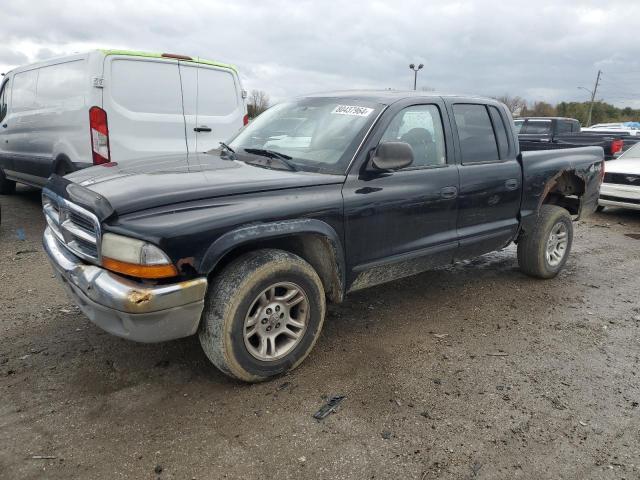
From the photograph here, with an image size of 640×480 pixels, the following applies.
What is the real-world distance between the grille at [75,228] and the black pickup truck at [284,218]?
0.04 ft

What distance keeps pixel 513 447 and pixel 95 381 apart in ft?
7.88

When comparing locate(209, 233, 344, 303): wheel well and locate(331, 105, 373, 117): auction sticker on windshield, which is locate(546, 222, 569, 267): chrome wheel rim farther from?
locate(209, 233, 344, 303): wheel well

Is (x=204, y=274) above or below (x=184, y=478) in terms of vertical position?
above

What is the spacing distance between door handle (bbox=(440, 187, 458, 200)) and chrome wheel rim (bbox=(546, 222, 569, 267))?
1717 millimetres

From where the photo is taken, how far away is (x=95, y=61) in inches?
217

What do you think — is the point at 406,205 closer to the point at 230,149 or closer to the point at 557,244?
the point at 230,149

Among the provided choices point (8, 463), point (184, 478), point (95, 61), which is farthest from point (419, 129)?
point (95, 61)

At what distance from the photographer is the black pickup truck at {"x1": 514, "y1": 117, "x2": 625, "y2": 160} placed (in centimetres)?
1140

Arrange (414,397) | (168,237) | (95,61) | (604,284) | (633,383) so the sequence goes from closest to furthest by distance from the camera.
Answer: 1. (168,237)
2. (414,397)
3. (633,383)
4. (604,284)
5. (95,61)

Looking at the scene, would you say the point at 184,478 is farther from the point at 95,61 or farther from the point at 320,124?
the point at 95,61

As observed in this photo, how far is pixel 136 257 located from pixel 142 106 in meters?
3.90

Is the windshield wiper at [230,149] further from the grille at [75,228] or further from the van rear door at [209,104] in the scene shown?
the van rear door at [209,104]

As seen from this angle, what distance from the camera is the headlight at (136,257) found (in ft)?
8.09

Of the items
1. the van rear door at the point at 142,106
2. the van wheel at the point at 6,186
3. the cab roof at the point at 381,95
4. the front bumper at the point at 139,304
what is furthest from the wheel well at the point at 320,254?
the van wheel at the point at 6,186
